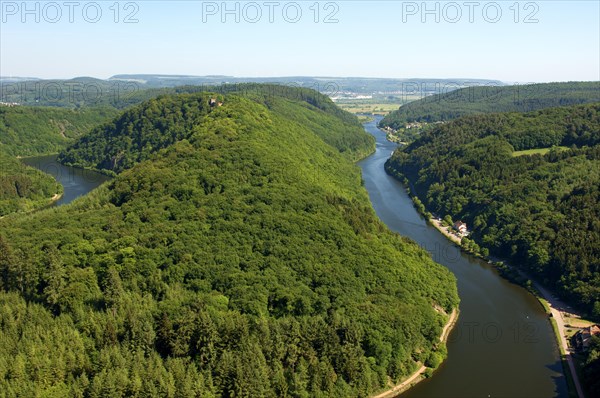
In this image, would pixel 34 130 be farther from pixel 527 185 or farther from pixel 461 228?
pixel 527 185

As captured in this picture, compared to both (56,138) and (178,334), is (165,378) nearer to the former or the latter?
(178,334)

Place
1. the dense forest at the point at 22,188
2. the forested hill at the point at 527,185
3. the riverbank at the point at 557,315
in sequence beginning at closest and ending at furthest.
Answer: the riverbank at the point at 557,315, the forested hill at the point at 527,185, the dense forest at the point at 22,188

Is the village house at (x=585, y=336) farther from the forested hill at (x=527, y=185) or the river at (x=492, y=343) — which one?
→ the forested hill at (x=527, y=185)

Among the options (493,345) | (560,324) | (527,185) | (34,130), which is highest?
(34,130)

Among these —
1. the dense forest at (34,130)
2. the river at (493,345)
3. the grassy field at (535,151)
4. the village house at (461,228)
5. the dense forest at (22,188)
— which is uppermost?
the dense forest at (34,130)

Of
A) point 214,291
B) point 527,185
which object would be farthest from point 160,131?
point 527,185

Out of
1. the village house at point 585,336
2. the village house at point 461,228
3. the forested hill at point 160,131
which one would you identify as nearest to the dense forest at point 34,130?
the forested hill at point 160,131

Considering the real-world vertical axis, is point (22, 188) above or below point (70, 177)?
below

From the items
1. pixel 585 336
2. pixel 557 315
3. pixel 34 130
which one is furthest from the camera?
pixel 34 130
